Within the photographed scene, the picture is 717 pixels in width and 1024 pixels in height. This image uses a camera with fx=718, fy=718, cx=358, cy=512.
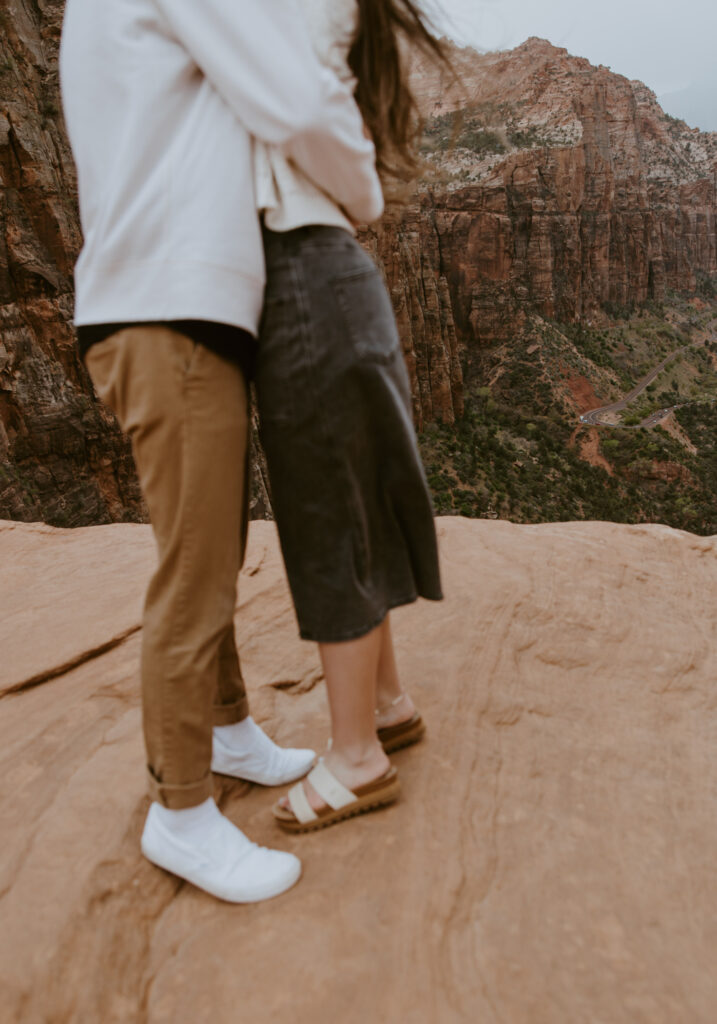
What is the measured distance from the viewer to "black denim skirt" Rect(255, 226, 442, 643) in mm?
1086

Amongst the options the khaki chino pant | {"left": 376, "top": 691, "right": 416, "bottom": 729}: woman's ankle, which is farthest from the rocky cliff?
{"left": 376, "top": 691, "right": 416, "bottom": 729}: woman's ankle

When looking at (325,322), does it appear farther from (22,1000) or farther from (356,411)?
(22,1000)

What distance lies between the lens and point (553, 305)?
48281 mm

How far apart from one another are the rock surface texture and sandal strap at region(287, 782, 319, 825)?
49 mm

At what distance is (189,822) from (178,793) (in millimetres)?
68

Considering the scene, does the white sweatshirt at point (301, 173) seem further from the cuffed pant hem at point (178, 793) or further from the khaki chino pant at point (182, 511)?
the cuffed pant hem at point (178, 793)

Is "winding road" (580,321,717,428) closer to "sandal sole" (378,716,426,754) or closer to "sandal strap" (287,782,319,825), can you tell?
"sandal sole" (378,716,426,754)

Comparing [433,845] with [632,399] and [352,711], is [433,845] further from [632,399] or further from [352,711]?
[632,399]

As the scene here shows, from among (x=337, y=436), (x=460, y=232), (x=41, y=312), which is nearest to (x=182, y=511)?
(x=337, y=436)

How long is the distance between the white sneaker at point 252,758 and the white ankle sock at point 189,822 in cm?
24

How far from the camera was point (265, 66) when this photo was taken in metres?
0.96

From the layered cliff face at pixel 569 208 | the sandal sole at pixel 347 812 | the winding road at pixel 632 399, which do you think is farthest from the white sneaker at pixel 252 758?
the winding road at pixel 632 399

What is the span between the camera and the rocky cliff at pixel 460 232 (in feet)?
39.9

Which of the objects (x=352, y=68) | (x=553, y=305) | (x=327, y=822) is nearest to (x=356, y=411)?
(x=352, y=68)
